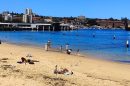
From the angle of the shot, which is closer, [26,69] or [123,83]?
[123,83]

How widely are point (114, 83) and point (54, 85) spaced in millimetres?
2989

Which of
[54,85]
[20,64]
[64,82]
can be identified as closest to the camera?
[54,85]

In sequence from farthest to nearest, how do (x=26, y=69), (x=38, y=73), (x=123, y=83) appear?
(x=26, y=69), (x=38, y=73), (x=123, y=83)

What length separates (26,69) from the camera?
18.8m

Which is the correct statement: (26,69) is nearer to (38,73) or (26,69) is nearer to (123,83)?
(38,73)

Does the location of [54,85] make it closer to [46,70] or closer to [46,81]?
[46,81]

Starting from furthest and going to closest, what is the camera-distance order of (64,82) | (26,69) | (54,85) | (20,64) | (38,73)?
(20,64), (26,69), (38,73), (64,82), (54,85)

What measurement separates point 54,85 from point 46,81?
1.02 metres

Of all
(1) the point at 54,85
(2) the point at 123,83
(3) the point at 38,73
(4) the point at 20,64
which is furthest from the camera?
(4) the point at 20,64

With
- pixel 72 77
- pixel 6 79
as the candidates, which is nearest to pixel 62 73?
pixel 72 77

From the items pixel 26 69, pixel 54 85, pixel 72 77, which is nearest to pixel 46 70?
pixel 26 69

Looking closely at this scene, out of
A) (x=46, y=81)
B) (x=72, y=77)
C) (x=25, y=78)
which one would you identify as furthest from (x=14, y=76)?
(x=72, y=77)

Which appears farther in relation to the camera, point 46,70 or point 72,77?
point 46,70

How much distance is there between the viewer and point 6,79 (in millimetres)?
15062
